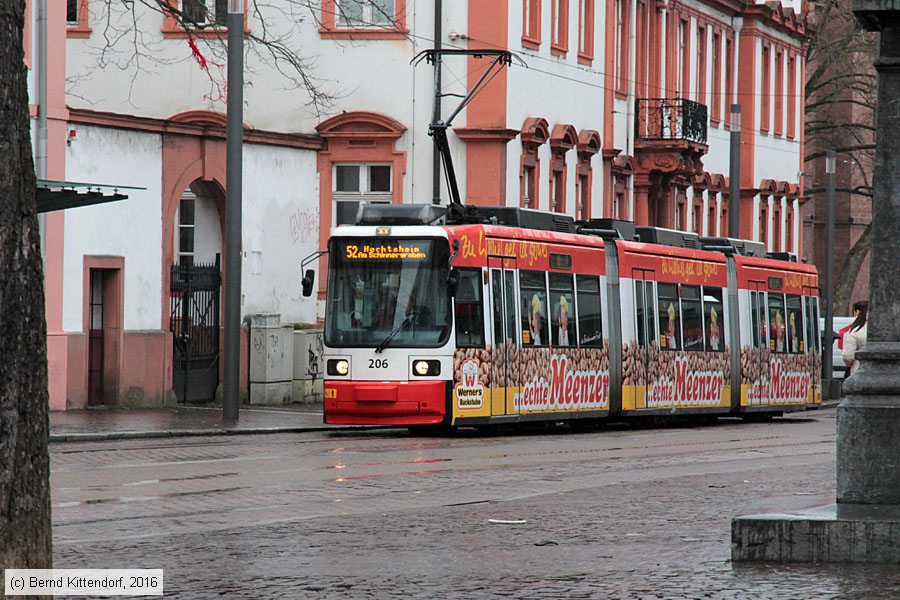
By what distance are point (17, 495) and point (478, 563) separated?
388 cm

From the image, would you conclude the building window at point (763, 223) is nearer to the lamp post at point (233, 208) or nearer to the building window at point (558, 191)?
the building window at point (558, 191)

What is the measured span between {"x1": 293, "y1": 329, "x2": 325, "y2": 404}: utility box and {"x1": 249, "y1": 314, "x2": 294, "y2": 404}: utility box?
0.65 meters

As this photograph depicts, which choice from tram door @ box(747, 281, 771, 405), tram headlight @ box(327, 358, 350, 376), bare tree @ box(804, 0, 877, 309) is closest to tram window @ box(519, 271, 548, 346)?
tram headlight @ box(327, 358, 350, 376)

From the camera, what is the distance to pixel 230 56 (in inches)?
1072

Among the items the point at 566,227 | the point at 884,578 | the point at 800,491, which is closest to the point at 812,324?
the point at 566,227

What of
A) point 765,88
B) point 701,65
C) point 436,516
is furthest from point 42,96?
point 765,88

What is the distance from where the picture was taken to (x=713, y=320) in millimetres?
31578

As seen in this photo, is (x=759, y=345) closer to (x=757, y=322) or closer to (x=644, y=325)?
(x=757, y=322)

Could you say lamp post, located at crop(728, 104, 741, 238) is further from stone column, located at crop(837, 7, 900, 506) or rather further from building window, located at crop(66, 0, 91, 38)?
stone column, located at crop(837, 7, 900, 506)

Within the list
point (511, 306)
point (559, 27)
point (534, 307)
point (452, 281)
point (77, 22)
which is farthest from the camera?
point (559, 27)

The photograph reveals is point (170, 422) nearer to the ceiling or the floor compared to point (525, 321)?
nearer to the floor

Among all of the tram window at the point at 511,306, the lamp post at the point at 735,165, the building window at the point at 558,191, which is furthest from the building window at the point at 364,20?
the tram window at the point at 511,306

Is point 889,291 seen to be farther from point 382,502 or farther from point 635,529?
point 382,502

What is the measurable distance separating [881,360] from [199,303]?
21966 mm
